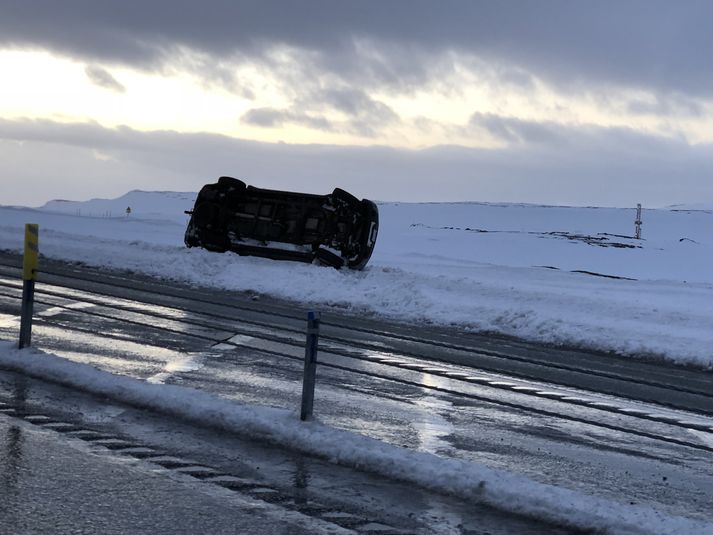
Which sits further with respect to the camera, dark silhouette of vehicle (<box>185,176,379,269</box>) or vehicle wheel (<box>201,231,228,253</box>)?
vehicle wheel (<box>201,231,228,253</box>)

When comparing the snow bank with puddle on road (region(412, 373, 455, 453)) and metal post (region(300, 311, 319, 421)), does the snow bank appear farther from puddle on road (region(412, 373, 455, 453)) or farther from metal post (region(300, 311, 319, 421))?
puddle on road (region(412, 373, 455, 453))

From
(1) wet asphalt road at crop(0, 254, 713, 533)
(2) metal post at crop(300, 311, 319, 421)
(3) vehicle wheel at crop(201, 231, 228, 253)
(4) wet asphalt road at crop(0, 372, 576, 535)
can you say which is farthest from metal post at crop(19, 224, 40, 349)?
(3) vehicle wheel at crop(201, 231, 228, 253)

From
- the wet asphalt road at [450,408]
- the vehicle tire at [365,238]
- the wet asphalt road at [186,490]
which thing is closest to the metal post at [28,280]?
the wet asphalt road at [450,408]

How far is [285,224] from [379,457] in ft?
57.3

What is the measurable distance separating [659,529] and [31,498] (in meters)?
3.74

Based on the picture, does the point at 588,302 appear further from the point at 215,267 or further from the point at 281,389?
the point at 281,389

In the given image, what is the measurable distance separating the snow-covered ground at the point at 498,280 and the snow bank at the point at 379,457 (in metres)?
9.70

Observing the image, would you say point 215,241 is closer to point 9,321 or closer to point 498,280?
point 498,280

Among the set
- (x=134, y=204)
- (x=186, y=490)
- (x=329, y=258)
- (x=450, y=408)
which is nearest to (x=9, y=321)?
(x=450, y=408)

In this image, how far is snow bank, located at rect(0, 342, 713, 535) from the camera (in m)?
5.83

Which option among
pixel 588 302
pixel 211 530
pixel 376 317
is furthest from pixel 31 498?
pixel 588 302

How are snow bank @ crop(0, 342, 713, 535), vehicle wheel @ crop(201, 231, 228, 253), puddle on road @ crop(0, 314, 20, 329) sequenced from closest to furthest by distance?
snow bank @ crop(0, 342, 713, 535) < puddle on road @ crop(0, 314, 20, 329) < vehicle wheel @ crop(201, 231, 228, 253)

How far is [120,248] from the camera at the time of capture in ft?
91.6

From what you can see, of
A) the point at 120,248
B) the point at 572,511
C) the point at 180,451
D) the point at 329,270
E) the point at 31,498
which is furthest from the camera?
the point at 120,248
